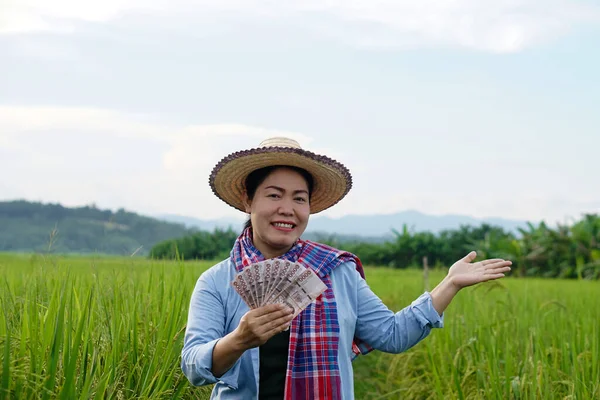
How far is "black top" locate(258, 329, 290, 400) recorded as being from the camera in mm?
2549

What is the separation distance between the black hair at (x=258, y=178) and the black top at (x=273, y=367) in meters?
0.51

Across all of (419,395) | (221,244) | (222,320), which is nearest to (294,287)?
(222,320)

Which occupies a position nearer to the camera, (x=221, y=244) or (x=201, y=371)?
(x=201, y=371)

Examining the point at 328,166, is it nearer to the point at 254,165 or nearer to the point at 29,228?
the point at 254,165

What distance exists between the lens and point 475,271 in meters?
2.65

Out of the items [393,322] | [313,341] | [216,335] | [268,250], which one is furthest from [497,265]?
[216,335]

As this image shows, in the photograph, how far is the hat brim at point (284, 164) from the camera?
8.83 ft

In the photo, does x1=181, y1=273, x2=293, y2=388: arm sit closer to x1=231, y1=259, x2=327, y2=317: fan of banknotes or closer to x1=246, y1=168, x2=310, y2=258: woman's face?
x1=231, y1=259, x2=327, y2=317: fan of banknotes

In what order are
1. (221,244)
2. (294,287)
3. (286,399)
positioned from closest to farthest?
(294,287) < (286,399) < (221,244)

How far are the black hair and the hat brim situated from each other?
15 mm

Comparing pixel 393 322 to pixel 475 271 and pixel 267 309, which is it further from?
pixel 267 309

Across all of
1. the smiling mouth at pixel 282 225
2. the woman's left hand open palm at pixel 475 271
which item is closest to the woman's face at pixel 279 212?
the smiling mouth at pixel 282 225

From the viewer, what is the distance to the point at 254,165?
2783mm

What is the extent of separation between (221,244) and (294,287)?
18017 millimetres
